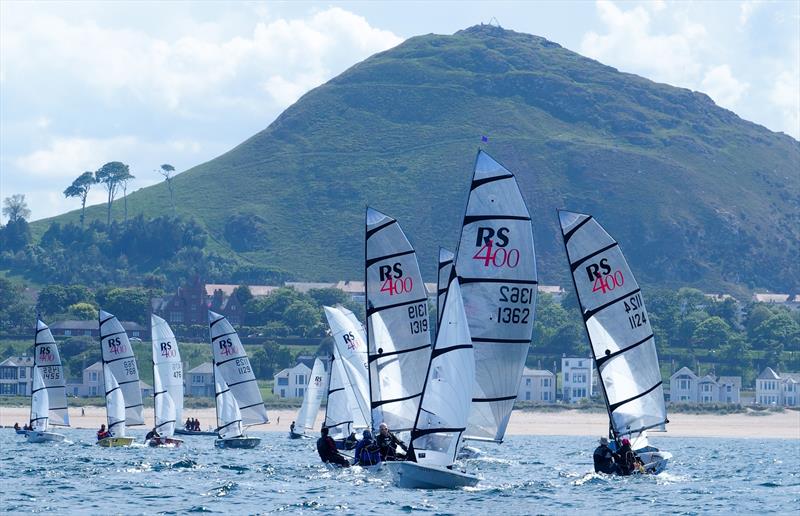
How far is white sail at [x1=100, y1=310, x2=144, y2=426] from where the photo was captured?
7556 cm

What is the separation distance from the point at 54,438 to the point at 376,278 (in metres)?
37.5

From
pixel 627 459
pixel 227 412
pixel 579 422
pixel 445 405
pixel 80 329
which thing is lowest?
pixel 627 459

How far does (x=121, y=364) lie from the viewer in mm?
76062

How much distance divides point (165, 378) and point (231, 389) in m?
4.48

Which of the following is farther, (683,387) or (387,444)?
(683,387)

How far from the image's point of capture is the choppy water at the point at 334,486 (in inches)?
1559

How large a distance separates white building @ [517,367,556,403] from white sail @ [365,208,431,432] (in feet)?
314

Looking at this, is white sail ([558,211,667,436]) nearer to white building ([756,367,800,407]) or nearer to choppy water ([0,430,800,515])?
choppy water ([0,430,800,515])

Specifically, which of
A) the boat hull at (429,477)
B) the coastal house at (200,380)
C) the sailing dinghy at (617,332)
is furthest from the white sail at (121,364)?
the coastal house at (200,380)

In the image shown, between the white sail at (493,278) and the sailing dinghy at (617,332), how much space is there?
10.8 ft

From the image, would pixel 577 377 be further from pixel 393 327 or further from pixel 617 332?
pixel 617 332

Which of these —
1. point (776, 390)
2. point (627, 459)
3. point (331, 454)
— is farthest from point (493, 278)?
point (776, 390)

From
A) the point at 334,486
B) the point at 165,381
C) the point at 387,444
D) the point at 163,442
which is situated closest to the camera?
the point at 387,444

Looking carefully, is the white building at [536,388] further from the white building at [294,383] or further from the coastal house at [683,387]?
the white building at [294,383]
